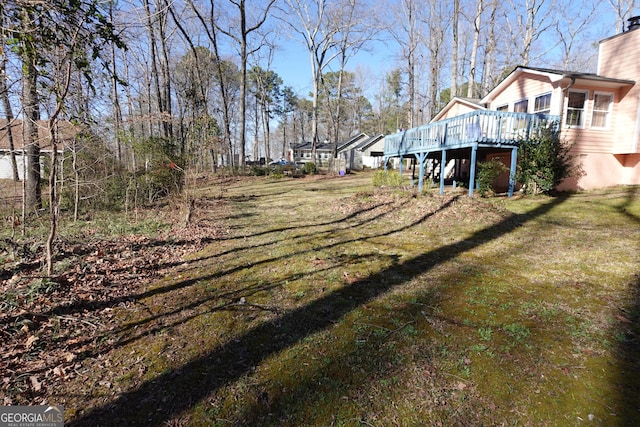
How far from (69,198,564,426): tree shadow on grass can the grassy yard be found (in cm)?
1

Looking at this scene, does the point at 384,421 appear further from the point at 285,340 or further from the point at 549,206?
the point at 549,206

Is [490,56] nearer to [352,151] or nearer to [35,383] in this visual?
[352,151]

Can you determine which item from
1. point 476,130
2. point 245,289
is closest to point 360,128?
point 476,130

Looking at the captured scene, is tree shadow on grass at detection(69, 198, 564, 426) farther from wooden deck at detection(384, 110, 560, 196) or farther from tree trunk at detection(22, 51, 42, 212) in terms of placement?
wooden deck at detection(384, 110, 560, 196)

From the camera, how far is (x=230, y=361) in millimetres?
2586

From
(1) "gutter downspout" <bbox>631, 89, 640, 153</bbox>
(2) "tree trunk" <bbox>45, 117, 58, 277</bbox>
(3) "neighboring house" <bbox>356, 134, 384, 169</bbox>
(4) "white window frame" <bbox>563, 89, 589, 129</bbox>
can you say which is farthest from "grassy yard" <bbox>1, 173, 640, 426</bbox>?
(3) "neighboring house" <bbox>356, 134, 384, 169</bbox>

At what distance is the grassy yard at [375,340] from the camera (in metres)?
2.06

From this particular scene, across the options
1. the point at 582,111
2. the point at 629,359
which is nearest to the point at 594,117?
the point at 582,111

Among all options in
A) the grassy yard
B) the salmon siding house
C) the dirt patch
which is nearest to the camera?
the grassy yard

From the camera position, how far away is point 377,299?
11.8 feet

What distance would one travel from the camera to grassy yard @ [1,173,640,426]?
2064mm

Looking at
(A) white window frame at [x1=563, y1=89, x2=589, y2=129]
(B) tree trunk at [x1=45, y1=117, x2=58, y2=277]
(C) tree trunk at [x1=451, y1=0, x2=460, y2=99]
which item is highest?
(C) tree trunk at [x1=451, y1=0, x2=460, y2=99]

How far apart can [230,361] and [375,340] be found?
4.20 ft

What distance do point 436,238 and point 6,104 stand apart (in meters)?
7.44
